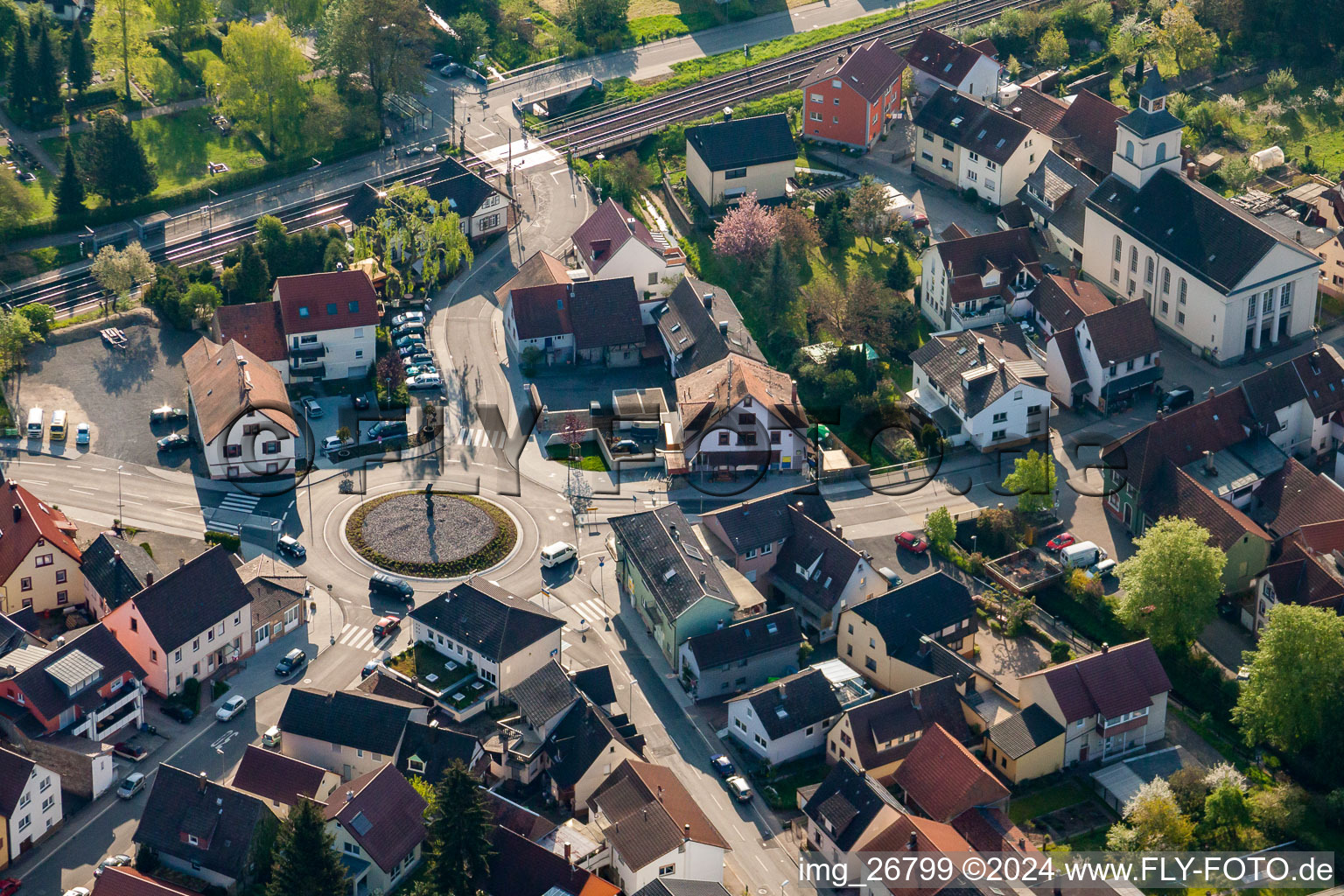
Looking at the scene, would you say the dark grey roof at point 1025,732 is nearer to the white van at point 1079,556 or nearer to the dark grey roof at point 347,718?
the white van at point 1079,556

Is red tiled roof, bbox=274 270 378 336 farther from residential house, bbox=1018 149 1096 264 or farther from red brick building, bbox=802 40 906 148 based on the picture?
residential house, bbox=1018 149 1096 264

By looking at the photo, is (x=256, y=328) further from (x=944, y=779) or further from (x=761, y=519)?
(x=944, y=779)

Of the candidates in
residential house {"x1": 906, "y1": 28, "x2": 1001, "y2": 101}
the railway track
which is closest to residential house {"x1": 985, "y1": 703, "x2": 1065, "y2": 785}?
residential house {"x1": 906, "y1": 28, "x2": 1001, "y2": 101}

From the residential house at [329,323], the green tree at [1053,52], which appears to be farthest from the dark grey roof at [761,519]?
the green tree at [1053,52]

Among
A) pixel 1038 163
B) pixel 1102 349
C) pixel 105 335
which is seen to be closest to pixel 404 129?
pixel 105 335

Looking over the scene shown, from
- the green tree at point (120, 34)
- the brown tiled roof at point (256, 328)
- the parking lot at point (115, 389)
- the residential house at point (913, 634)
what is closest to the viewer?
the residential house at point (913, 634)

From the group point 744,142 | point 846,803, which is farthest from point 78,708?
point 744,142
